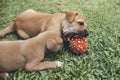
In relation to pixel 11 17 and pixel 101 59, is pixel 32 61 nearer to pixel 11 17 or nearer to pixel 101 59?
pixel 101 59

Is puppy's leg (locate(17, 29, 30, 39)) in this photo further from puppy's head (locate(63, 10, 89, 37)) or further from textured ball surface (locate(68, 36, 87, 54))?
textured ball surface (locate(68, 36, 87, 54))

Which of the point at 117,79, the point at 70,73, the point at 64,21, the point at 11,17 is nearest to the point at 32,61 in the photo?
the point at 70,73

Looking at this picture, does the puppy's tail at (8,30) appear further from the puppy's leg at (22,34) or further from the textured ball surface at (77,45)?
the textured ball surface at (77,45)

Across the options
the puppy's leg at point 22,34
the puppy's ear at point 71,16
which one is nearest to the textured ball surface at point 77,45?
the puppy's ear at point 71,16

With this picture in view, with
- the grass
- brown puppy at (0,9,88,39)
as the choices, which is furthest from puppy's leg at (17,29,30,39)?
the grass

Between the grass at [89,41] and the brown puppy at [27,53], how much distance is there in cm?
14

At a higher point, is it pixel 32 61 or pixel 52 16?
pixel 52 16

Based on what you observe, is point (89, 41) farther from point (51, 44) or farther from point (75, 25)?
point (51, 44)

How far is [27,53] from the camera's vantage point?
211 inches

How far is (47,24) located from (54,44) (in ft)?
2.58

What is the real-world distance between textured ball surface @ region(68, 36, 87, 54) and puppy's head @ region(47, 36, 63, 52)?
40cm

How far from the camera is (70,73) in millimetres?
5516

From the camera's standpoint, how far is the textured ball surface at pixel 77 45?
5844mm

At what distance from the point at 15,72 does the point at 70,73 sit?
0.99m
